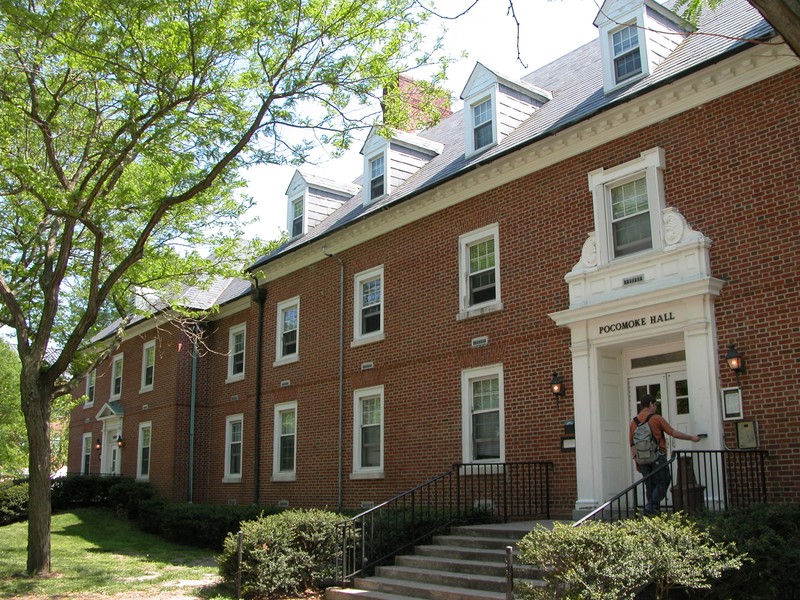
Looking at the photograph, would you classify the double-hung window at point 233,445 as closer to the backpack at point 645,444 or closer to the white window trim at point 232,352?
the white window trim at point 232,352

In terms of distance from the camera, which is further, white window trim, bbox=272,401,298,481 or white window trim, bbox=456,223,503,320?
white window trim, bbox=272,401,298,481

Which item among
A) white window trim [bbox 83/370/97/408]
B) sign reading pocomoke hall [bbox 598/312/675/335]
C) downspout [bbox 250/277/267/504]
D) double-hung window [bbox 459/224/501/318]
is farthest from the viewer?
white window trim [bbox 83/370/97/408]

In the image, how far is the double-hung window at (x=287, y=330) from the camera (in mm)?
21031

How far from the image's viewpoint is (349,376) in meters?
18.4

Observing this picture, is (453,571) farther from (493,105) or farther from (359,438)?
(493,105)

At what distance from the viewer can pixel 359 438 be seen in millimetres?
17984

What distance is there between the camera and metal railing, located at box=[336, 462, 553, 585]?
12.1 metres

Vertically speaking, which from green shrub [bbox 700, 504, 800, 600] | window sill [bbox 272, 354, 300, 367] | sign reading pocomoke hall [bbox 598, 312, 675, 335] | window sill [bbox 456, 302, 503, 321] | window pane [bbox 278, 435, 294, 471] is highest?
window sill [bbox 456, 302, 503, 321]

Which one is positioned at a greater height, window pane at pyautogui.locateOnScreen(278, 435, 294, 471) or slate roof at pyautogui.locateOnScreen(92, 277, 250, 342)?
slate roof at pyautogui.locateOnScreen(92, 277, 250, 342)

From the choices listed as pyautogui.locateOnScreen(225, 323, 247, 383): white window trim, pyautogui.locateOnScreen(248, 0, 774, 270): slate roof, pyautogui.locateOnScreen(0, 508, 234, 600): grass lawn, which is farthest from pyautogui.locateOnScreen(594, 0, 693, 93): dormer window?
pyautogui.locateOnScreen(225, 323, 247, 383): white window trim

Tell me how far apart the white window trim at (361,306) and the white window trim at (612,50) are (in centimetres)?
647

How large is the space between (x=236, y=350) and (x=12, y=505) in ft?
24.9

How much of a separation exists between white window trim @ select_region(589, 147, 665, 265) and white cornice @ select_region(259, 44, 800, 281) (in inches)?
22.2

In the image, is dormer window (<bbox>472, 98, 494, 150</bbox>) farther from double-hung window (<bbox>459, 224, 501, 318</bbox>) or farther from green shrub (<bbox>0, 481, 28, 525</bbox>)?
green shrub (<bbox>0, 481, 28, 525</bbox>)
